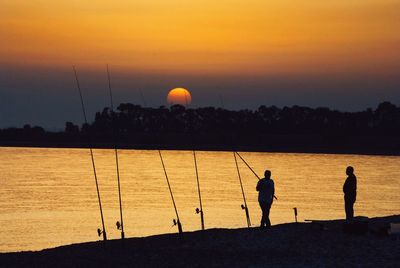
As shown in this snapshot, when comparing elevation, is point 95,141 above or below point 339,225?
above

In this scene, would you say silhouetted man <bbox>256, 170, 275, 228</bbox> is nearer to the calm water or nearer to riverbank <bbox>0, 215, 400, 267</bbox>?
riverbank <bbox>0, 215, 400, 267</bbox>

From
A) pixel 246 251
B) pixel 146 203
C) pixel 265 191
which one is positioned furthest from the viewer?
pixel 146 203

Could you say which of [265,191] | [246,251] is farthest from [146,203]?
[246,251]

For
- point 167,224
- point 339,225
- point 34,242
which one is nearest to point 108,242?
point 339,225

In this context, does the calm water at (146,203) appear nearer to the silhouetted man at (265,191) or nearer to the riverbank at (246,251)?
the riverbank at (246,251)

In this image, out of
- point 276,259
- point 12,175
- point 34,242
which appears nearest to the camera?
point 276,259

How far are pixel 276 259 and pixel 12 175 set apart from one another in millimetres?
60577

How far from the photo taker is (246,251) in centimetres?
1450

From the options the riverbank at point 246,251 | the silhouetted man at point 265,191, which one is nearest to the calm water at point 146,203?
the riverbank at point 246,251

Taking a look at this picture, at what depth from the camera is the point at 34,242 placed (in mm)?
27281

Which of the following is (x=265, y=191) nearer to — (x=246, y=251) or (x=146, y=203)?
(x=246, y=251)

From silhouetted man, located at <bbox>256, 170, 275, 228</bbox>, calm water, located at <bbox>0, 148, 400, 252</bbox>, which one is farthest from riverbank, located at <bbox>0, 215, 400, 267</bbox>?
calm water, located at <bbox>0, 148, 400, 252</bbox>

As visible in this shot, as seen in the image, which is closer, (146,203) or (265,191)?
(265,191)

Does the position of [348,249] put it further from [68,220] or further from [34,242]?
[68,220]
